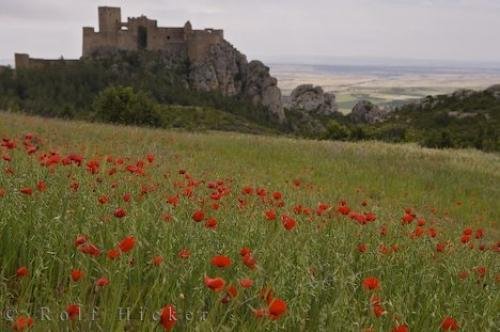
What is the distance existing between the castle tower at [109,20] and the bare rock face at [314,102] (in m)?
42.0

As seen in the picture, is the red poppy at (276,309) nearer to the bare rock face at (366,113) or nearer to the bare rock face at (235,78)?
the bare rock face at (235,78)

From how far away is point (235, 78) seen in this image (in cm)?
11112

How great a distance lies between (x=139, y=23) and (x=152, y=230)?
108396mm

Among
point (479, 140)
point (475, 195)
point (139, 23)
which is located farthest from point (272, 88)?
point (475, 195)

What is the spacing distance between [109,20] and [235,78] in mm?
25561

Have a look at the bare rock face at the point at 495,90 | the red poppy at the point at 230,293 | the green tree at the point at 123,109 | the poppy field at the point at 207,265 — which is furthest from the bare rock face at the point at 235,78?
the red poppy at the point at 230,293

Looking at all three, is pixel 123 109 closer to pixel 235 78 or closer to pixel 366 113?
pixel 235 78

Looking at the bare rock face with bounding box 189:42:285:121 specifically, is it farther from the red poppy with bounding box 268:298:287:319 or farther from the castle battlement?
the red poppy with bounding box 268:298:287:319

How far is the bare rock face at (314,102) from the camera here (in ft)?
422

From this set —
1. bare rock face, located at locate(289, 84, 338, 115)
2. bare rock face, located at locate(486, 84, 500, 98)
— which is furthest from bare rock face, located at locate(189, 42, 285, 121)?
bare rock face, located at locate(486, 84, 500, 98)

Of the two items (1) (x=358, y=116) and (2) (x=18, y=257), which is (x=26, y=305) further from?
(1) (x=358, y=116)

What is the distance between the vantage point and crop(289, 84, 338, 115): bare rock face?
12875 cm

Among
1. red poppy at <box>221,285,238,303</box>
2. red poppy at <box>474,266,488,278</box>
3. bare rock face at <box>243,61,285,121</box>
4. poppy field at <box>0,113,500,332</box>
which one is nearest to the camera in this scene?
red poppy at <box>221,285,238,303</box>

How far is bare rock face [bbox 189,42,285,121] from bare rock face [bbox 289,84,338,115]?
18013 mm
